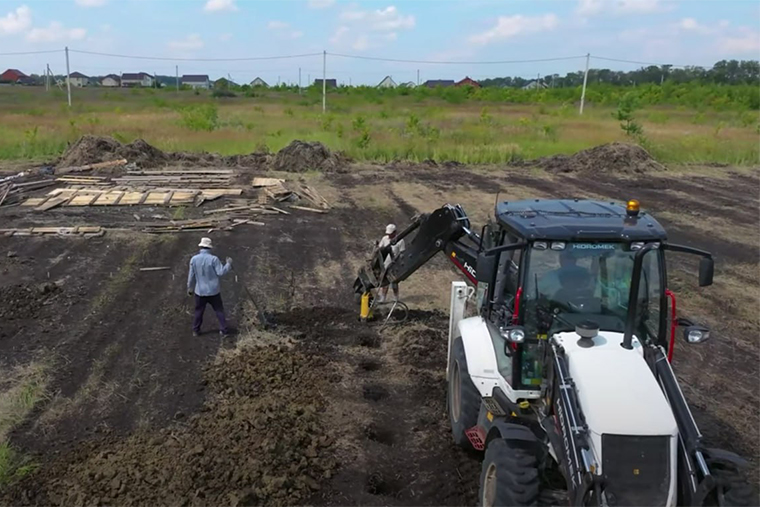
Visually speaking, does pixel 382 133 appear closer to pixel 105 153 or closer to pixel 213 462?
pixel 105 153

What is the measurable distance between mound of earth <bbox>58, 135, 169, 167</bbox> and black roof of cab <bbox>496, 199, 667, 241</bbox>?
74.5 feet

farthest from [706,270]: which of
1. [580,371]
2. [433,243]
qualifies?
[433,243]

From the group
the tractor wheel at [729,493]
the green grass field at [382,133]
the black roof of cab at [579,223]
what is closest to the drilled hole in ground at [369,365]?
the black roof of cab at [579,223]

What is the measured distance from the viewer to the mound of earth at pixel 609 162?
93.2ft

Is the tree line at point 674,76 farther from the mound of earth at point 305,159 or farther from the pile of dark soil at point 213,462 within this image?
the pile of dark soil at point 213,462

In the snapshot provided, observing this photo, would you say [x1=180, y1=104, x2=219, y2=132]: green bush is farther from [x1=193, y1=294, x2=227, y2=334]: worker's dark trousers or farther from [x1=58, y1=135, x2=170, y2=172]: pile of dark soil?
[x1=193, y1=294, x2=227, y2=334]: worker's dark trousers

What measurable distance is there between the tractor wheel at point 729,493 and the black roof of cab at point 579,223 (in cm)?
196

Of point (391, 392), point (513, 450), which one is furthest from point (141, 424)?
point (513, 450)

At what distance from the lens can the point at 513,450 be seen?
197 inches

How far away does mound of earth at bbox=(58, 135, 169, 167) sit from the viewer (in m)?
26.1

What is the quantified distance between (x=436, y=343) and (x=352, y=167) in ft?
61.7

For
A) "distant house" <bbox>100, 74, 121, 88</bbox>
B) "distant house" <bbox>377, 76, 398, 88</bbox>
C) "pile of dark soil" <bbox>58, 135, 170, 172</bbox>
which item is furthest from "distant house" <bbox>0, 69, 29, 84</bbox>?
"pile of dark soil" <bbox>58, 135, 170, 172</bbox>

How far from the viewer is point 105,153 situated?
1047 inches

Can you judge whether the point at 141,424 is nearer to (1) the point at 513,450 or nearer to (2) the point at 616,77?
(1) the point at 513,450
